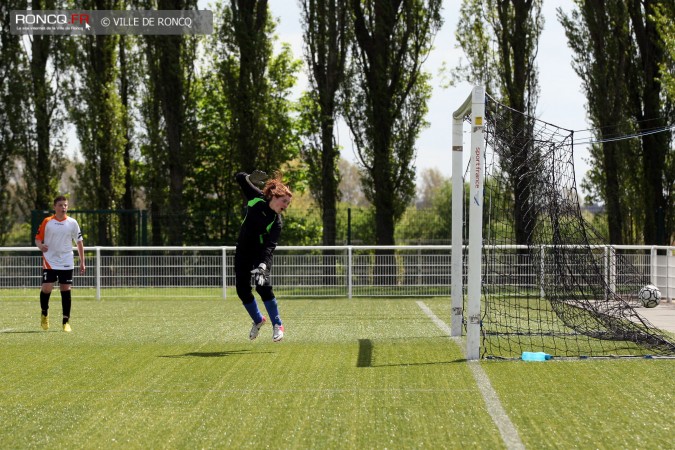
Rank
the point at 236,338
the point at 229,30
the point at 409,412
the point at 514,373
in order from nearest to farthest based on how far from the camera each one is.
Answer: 1. the point at 409,412
2. the point at 514,373
3. the point at 236,338
4. the point at 229,30

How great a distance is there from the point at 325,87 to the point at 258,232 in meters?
16.9

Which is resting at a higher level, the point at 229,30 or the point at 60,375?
the point at 229,30

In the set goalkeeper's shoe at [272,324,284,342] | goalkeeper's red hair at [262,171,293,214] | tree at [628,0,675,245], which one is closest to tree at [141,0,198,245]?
tree at [628,0,675,245]

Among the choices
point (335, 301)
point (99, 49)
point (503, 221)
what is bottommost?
point (335, 301)

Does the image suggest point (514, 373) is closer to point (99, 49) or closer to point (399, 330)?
point (399, 330)

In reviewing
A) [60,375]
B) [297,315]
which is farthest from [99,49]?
[60,375]

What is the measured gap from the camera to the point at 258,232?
33.2 ft

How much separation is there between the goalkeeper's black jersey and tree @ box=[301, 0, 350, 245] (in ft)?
54.5

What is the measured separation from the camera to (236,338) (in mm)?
11086

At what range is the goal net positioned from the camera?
29.7 ft

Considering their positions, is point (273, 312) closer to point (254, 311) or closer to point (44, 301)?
point (254, 311)

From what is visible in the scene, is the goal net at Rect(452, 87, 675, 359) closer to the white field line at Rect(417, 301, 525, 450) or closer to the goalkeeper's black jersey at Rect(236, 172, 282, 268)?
the white field line at Rect(417, 301, 525, 450)

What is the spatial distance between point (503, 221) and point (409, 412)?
9.96 m

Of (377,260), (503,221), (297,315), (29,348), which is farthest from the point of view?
(377,260)
